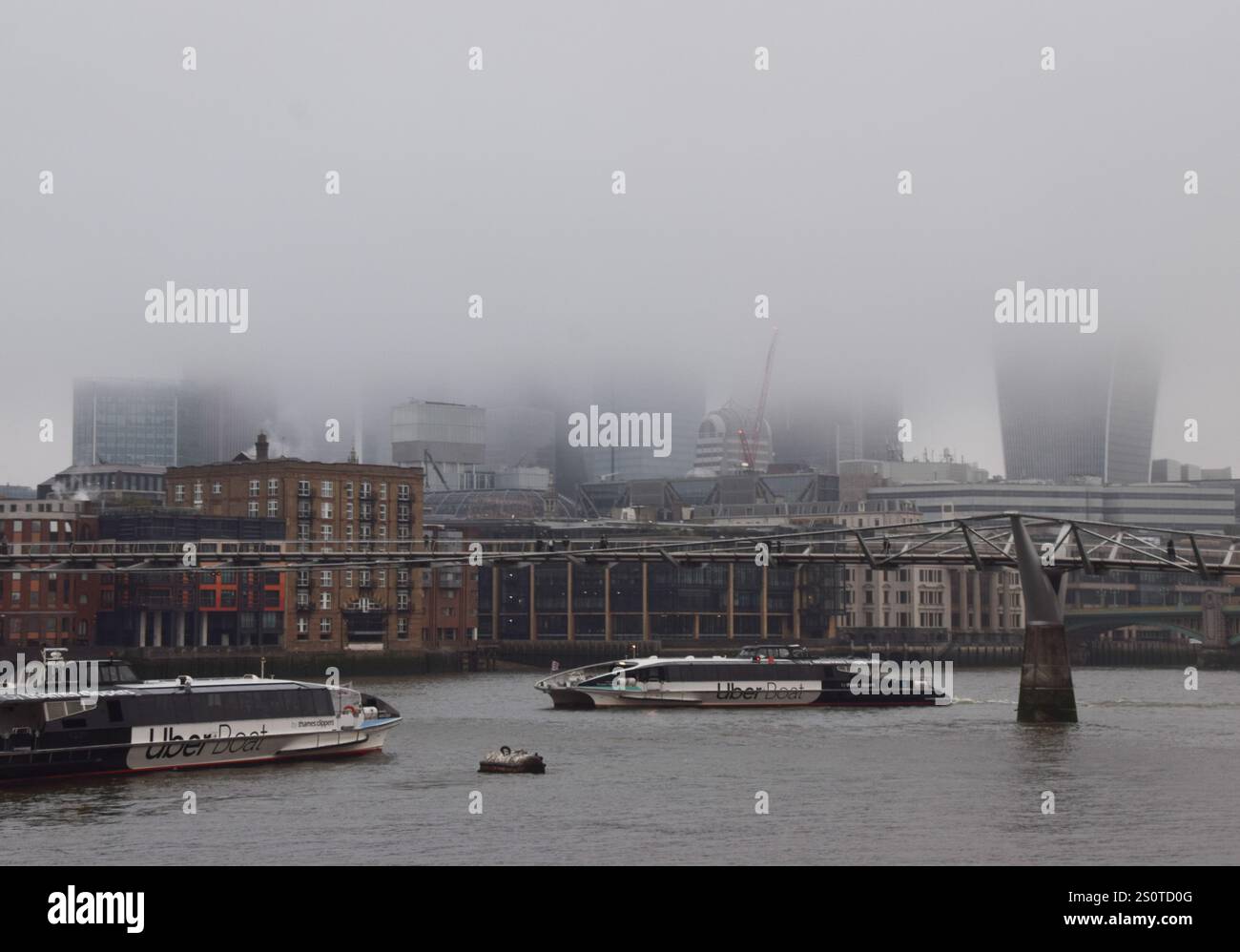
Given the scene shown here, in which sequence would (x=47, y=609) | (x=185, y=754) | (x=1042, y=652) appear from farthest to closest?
(x=47, y=609) → (x=1042, y=652) → (x=185, y=754)

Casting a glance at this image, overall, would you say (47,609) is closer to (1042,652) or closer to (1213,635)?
(1042,652)

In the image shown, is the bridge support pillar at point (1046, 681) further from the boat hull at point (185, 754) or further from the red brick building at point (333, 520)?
the red brick building at point (333, 520)

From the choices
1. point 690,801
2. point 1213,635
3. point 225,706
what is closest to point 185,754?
point 225,706

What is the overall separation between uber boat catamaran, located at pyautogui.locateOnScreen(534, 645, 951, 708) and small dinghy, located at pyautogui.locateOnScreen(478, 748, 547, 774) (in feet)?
128

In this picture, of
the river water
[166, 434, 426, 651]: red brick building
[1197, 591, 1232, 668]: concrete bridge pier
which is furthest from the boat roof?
[1197, 591, 1232, 668]: concrete bridge pier

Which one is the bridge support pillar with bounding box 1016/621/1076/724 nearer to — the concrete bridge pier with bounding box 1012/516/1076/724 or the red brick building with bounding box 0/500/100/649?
the concrete bridge pier with bounding box 1012/516/1076/724

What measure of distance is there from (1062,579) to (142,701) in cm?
4154

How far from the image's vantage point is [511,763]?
61094 millimetres

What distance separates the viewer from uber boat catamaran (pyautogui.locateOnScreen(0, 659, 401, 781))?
58.2 m

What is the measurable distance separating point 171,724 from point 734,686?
151 ft

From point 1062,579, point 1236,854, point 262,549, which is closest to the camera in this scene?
point 1236,854
